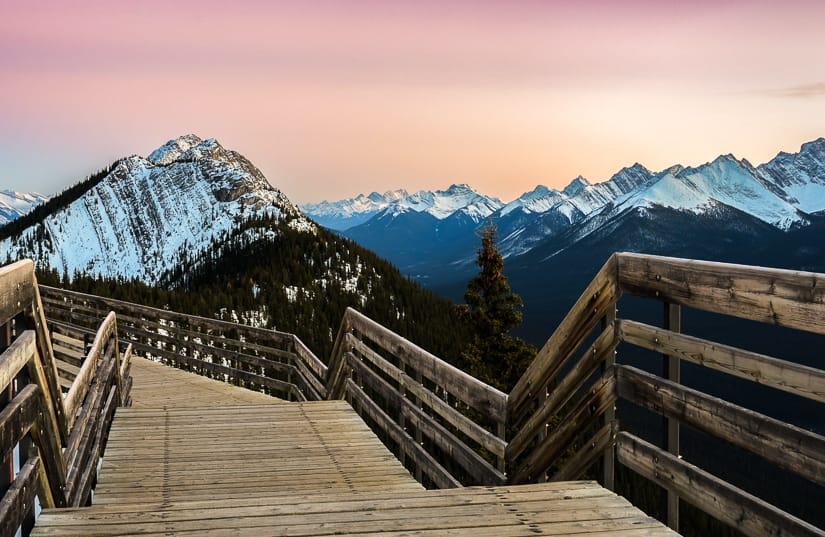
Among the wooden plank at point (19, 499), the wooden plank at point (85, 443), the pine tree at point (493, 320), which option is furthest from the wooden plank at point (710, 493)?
the pine tree at point (493, 320)

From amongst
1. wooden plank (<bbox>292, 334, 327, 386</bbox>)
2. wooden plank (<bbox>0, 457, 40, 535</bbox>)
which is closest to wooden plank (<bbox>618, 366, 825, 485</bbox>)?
wooden plank (<bbox>0, 457, 40, 535</bbox>)

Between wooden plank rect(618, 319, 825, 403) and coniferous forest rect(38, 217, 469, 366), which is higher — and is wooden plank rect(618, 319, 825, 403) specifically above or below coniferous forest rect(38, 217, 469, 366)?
above

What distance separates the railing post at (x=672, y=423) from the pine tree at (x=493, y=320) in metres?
30.6

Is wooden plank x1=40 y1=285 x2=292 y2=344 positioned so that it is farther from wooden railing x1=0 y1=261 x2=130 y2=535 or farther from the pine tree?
the pine tree

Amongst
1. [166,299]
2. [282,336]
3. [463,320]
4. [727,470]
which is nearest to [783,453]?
[282,336]

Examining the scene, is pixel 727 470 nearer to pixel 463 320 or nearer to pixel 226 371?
pixel 463 320

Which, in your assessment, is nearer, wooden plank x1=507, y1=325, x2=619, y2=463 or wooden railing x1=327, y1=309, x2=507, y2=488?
wooden plank x1=507, y1=325, x2=619, y2=463

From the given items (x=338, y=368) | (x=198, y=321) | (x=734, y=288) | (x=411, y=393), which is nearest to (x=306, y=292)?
(x=198, y=321)

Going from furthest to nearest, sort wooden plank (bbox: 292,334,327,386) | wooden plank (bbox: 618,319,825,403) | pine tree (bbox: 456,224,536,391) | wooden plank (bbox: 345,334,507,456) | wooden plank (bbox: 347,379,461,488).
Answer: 1. pine tree (bbox: 456,224,536,391)
2. wooden plank (bbox: 292,334,327,386)
3. wooden plank (bbox: 347,379,461,488)
4. wooden plank (bbox: 345,334,507,456)
5. wooden plank (bbox: 618,319,825,403)

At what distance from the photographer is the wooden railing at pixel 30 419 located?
3611mm

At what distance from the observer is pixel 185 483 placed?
21.9ft

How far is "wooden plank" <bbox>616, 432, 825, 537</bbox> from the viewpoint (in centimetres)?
336

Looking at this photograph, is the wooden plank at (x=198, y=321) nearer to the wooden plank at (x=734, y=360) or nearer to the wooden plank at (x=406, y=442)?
the wooden plank at (x=406, y=442)

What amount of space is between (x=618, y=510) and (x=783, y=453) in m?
1.40
